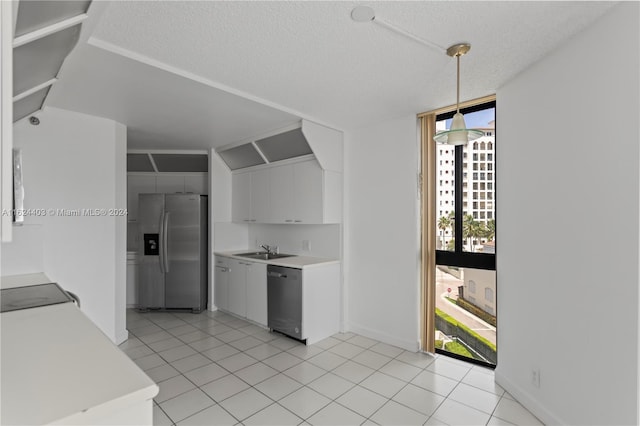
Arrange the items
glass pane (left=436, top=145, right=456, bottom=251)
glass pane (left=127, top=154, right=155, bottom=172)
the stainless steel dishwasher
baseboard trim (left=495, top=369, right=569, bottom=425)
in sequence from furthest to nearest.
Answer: glass pane (left=127, top=154, right=155, bottom=172), the stainless steel dishwasher, glass pane (left=436, top=145, right=456, bottom=251), baseboard trim (left=495, top=369, right=569, bottom=425)

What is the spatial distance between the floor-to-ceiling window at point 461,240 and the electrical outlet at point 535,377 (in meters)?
0.65

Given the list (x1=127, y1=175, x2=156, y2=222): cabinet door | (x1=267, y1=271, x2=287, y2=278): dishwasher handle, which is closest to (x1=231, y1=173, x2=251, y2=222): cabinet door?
(x1=267, y1=271, x2=287, y2=278): dishwasher handle

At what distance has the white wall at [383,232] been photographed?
3.36 m

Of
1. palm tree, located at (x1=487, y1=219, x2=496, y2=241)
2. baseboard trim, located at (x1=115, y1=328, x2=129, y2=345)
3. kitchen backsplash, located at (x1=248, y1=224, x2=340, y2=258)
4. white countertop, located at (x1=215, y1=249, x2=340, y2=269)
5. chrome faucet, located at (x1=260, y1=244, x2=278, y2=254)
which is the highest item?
palm tree, located at (x1=487, y1=219, x2=496, y2=241)

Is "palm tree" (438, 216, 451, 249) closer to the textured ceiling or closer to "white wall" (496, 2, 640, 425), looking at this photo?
"white wall" (496, 2, 640, 425)

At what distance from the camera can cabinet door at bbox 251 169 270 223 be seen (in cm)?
439

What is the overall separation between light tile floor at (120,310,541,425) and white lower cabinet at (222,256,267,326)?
327 mm

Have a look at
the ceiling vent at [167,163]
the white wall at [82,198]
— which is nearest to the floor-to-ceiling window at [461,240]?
the white wall at [82,198]

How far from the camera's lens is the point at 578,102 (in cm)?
192

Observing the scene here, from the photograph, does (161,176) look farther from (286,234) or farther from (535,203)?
(535,203)

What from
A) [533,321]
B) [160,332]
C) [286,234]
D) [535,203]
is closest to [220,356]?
[160,332]

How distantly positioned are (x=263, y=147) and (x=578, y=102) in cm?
319

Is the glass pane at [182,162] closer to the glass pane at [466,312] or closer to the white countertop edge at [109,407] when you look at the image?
the glass pane at [466,312]

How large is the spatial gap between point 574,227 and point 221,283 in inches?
160
